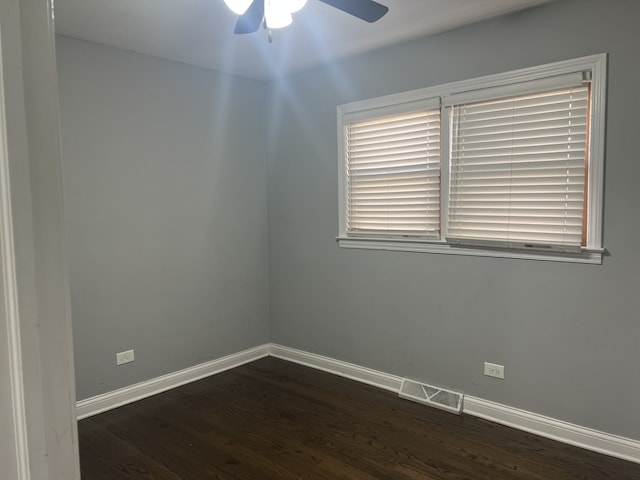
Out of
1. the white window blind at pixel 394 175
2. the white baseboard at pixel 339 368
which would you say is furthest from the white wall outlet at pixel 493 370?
the white window blind at pixel 394 175

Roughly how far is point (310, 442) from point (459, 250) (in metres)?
1.61

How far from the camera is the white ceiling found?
263 cm

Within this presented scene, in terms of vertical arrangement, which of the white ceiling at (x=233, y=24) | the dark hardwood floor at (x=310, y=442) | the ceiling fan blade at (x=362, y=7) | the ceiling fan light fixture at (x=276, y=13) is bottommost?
the dark hardwood floor at (x=310, y=442)

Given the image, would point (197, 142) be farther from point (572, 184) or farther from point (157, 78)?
point (572, 184)

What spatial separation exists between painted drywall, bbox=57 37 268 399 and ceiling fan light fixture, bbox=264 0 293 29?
1632 mm

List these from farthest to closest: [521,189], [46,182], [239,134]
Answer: [239,134], [521,189], [46,182]

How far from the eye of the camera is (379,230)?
354 cm

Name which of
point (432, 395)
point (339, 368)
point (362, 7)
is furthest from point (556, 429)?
point (362, 7)

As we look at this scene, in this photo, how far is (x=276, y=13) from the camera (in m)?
2.09

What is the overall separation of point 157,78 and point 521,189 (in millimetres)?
2754

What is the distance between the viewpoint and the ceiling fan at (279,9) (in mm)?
2027

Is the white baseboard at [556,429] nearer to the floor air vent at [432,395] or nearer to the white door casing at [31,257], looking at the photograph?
the floor air vent at [432,395]

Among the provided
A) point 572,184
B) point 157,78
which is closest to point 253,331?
point 157,78

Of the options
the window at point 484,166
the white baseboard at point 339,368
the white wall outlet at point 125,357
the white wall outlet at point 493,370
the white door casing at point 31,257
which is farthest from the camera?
the white baseboard at point 339,368
